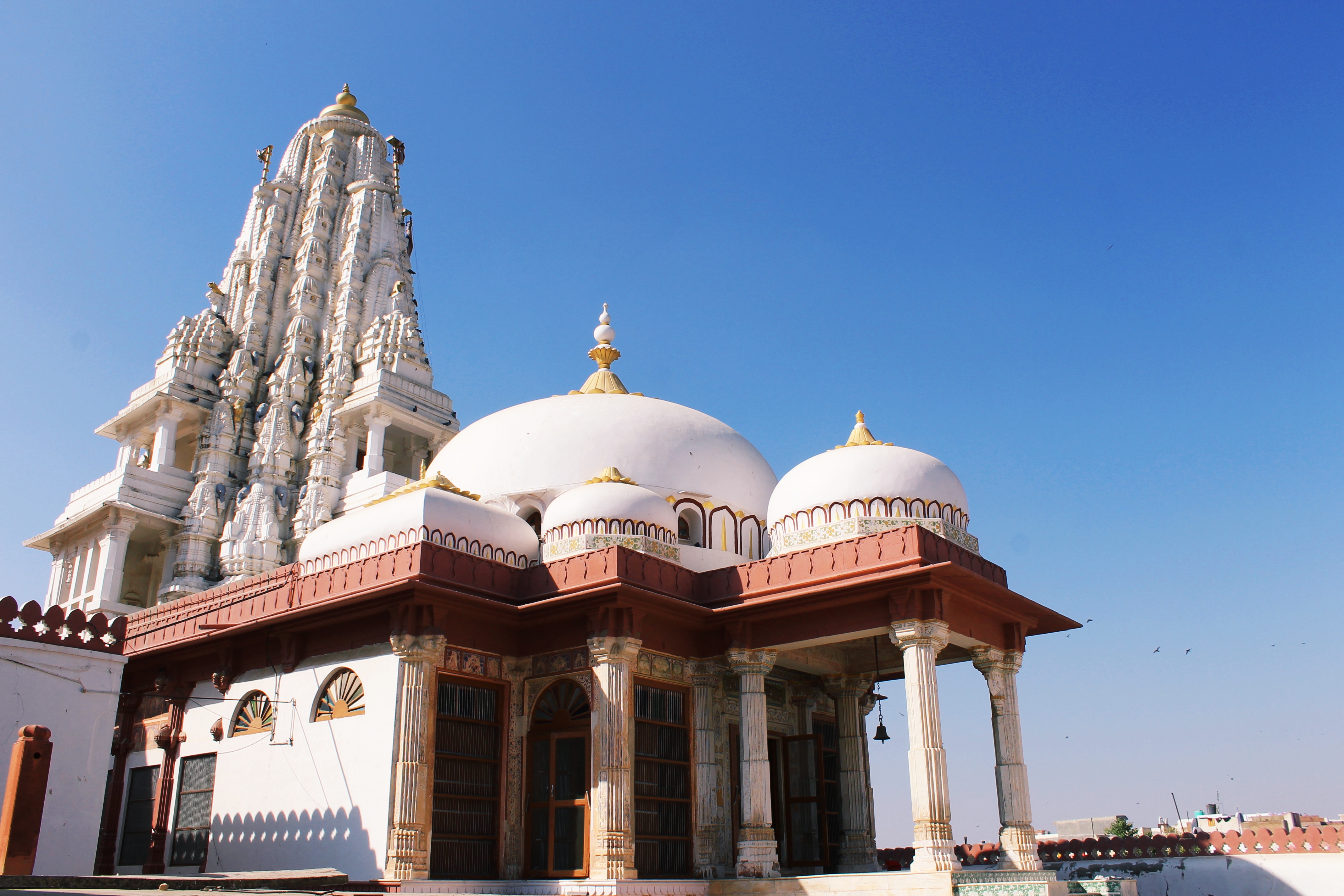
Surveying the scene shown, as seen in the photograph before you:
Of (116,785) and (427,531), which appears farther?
(116,785)

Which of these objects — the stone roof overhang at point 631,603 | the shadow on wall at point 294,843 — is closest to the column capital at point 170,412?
the stone roof overhang at point 631,603

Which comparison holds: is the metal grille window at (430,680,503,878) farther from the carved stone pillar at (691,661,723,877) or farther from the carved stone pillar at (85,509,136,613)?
the carved stone pillar at (85,509,136,613)

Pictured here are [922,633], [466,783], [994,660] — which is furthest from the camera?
[994,660]

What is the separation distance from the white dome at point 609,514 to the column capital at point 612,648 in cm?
214

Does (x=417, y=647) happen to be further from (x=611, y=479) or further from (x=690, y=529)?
(x=690, y=529)

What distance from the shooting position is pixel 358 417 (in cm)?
3731

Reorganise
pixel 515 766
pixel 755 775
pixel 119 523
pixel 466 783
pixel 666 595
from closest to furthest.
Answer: pixel 466 783 < pixel 755 775 < pixel 515 766 < pixel 666 595 < pixel 119 523

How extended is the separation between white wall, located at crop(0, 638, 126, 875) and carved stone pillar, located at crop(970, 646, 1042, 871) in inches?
465

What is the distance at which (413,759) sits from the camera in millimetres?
14188

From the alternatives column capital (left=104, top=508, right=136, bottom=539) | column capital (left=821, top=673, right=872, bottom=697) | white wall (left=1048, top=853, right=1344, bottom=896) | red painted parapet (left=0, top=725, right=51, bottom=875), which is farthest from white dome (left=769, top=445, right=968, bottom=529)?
column capital (left=104, top=508, right=136, bottom=539)

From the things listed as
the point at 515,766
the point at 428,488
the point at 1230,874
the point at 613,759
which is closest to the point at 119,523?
the point at 428,488

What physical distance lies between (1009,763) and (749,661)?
3996 mm

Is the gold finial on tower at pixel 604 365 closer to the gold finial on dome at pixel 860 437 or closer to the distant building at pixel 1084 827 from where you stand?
the gold finial on dome at pixel 860 437

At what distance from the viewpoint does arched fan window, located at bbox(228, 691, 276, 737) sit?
16.4 metres
